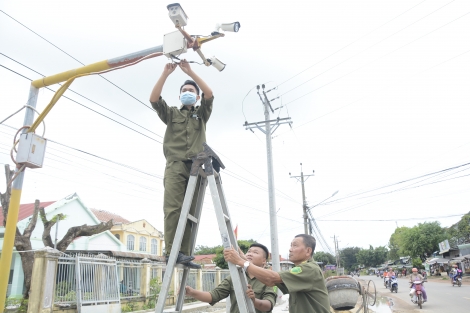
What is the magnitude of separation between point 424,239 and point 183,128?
6089cm

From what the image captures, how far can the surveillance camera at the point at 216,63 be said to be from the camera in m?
3.94

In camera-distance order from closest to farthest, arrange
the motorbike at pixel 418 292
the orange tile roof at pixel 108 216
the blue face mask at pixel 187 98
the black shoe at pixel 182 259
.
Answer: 1. the black shoe at pixel 182 259
2. the blue face mask at pixel 187 98
3. the motorbike at pixel 418 292
4. the orange tile roof at pixel 108 216

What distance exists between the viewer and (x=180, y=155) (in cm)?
310

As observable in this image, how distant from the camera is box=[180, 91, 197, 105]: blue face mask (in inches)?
132

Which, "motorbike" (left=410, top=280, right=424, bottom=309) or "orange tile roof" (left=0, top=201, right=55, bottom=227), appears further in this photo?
"orange tile roof" (left=0, top=201, right=55, bottom=227)

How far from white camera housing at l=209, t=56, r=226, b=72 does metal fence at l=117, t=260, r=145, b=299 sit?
10.8 metres

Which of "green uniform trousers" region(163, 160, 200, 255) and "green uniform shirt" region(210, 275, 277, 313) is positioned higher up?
"green uniform trousers" region(163, 160, 200, 255)

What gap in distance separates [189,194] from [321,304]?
1.46 metres

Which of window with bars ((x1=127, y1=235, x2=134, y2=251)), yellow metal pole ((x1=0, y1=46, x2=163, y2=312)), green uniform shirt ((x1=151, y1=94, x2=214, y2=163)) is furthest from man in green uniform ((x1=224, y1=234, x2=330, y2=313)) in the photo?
window with bars ((x1=127, y1=235, x2=134, y2=251))

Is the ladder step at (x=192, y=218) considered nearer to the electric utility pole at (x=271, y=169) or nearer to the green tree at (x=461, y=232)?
the electric utility pole at (x=271, y=169)

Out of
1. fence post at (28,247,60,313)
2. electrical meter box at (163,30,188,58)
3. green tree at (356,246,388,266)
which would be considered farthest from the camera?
green tree at (356,246,388,266)

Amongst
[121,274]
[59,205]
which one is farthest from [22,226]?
[121,274]

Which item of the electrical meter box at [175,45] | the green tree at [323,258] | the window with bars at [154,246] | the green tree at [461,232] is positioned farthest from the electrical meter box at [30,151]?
the green tree at [323,258]

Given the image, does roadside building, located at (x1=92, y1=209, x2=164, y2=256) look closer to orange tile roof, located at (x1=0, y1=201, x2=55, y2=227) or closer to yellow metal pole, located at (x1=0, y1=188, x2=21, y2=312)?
orange tile roof, located at (x1=0, y1=201, x2=55, y2=227)
